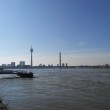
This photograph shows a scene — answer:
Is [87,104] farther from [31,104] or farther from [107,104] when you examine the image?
[31,104]

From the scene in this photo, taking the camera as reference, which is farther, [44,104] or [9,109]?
[44,104]

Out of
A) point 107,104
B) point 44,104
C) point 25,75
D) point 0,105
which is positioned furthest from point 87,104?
point 25,75

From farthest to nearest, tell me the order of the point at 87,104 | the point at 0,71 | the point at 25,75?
1. the point at 0,71
2. the point at 25,75
3. the point at 87,104

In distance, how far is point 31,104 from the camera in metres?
34.2

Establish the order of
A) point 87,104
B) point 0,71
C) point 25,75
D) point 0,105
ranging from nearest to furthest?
point 0,105
point 87,104
point 25,75
point 0,71

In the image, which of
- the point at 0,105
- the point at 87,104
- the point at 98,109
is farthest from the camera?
the point at 87,104

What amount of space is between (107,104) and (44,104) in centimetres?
790

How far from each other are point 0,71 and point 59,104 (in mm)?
104438

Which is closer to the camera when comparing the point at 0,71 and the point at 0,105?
the point at 0,105

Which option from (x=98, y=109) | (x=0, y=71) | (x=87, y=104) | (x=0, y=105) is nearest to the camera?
(x=0, y=105)

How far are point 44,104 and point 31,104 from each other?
1.64 metres

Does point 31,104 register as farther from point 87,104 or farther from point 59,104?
point 87,104

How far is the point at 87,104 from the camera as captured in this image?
3375 cm

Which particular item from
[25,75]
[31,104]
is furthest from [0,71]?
[31,104]
